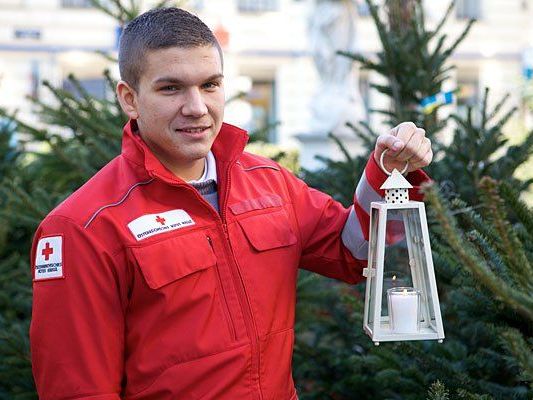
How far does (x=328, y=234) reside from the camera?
8.05 feet

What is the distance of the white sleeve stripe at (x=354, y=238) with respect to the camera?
2.36 m

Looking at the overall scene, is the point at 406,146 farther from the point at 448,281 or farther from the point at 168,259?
the point at 448,281

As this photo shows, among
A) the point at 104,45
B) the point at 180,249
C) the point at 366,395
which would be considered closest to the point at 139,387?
the point at 180,249

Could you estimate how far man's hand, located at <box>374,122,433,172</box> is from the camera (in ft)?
6.95

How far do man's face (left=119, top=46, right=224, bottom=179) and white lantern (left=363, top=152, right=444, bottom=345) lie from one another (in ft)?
1.51

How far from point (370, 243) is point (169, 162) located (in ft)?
1.84

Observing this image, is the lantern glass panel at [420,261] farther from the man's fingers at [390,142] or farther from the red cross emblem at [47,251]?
the red cross emblem at [47,251]

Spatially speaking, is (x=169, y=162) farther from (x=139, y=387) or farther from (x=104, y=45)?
(x=104, y=45)

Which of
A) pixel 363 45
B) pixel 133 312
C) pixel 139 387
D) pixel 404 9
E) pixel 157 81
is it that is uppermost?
pixel 363 45

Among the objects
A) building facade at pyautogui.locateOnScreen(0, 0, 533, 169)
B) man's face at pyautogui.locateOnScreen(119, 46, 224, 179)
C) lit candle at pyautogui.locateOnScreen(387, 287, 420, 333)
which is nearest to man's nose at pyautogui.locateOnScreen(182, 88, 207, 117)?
man's face at pyautogui.locateOnScreen(119, 46, 224, 179)

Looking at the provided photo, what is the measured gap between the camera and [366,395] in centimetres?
346

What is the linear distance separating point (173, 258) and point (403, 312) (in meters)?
0.56

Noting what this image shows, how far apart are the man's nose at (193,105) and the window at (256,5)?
923 inches

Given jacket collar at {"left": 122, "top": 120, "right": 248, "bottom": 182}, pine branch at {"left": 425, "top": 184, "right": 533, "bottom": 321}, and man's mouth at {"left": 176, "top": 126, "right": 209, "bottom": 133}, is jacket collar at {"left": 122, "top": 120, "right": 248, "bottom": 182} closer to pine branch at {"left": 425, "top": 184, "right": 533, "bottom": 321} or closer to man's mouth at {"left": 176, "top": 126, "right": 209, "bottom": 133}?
man's mouth at {"left": 176, "top": 126, "right": 209, "bottom": 133}
